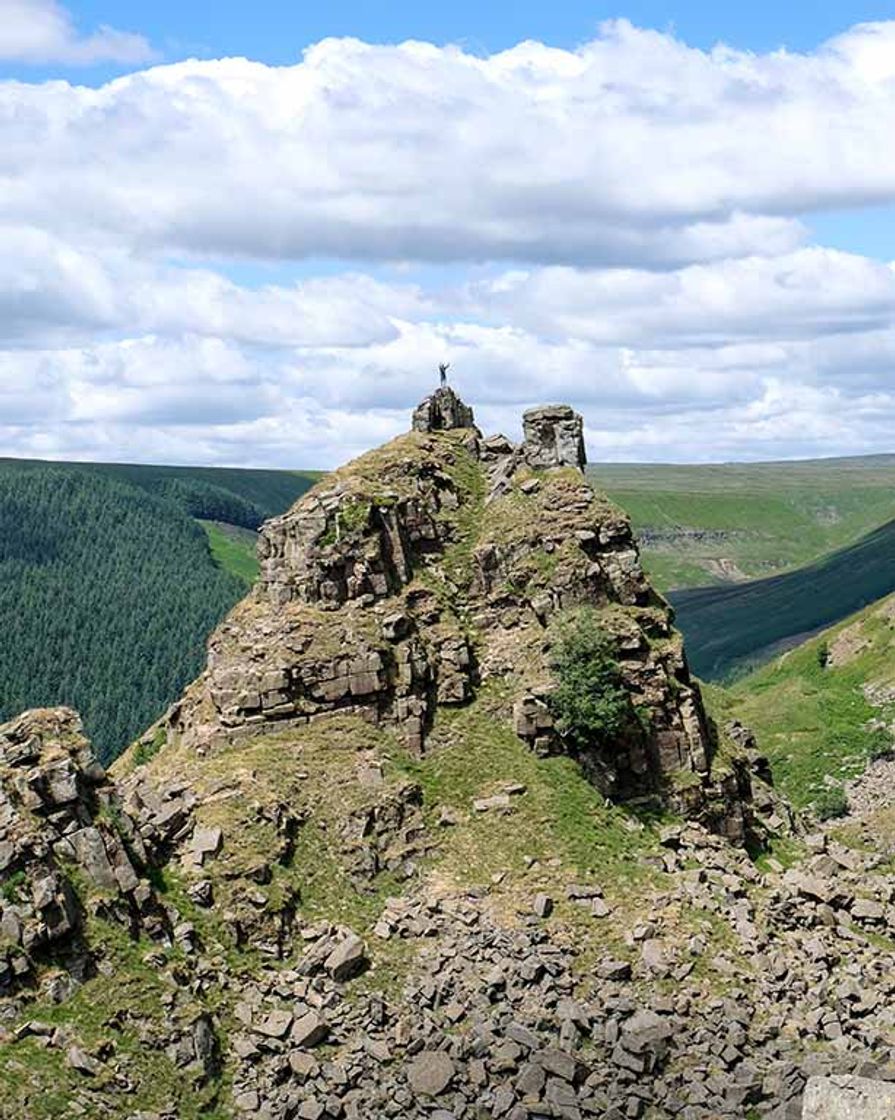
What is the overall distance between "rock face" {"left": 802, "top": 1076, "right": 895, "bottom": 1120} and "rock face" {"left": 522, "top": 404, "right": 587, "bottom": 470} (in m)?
54.7

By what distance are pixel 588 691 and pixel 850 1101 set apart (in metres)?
41.1

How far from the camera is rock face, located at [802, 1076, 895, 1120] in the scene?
93.1ft

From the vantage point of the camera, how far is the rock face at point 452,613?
71.8 meters

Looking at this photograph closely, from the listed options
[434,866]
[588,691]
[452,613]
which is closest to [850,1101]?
[434,866]

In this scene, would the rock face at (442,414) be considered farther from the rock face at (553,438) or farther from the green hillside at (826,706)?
the green hillside at (826,706)

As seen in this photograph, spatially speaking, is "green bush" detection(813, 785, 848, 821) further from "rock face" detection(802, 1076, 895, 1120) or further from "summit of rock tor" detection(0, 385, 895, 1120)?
"rock face" detection(802, 1076, 895, 1120)

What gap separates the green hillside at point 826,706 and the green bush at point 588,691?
40.0m

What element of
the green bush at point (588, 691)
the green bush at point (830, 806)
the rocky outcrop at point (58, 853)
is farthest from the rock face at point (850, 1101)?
the green bush at point (830, 806)

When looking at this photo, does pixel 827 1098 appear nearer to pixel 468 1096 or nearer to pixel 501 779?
pixel 468 1096

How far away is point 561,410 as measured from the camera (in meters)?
82.2

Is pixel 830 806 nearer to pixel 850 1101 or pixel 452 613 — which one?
pixel 452 613

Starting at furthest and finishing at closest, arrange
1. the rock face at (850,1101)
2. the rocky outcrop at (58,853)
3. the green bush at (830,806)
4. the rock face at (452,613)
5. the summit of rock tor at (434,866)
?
the green bush at (830,806) → the rock face at (452,613) → the rocky outcrop at (58,853) → the summit of rock tor at (434,866) → the rock face at (850,1101)

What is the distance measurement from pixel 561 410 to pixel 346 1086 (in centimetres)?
4200

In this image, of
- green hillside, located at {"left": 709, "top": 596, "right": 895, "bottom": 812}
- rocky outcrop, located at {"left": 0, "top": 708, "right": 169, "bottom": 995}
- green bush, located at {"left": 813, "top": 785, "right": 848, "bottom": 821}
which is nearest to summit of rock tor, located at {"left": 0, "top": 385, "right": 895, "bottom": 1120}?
rocky outcrop, located at {"left": 0, "top": 708, "right": 169, "bottom": 995}
